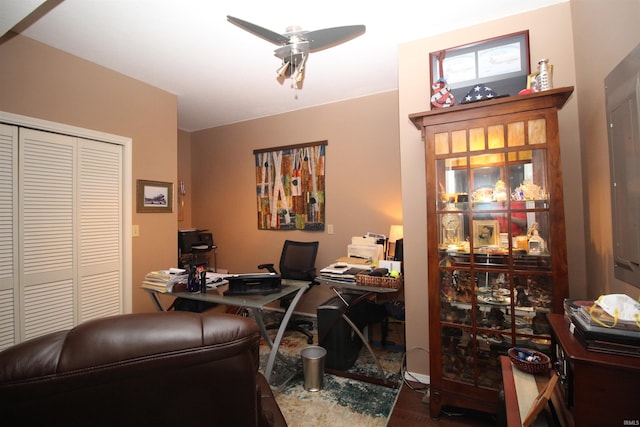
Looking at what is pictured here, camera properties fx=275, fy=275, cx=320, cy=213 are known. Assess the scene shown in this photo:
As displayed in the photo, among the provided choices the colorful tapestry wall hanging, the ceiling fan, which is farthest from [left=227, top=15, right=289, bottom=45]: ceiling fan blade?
the colorful tapestry wall hanging

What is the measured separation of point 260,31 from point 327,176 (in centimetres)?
206

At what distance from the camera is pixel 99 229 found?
8.61ft

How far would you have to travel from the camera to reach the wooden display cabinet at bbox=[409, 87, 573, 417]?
5.11 ft

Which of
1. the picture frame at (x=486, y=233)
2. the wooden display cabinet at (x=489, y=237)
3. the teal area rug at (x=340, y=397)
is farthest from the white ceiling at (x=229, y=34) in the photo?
the teal area rug at (x=340, y=397)

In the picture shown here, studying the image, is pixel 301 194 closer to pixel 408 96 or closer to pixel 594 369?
pixel 408 96

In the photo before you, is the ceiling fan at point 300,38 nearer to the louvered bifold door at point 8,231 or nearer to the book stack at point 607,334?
the book stack at point 607,334

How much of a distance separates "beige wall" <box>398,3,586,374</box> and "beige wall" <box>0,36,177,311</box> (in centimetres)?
261

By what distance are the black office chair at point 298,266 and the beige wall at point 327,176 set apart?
0.97 ft

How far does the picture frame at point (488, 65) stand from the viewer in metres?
1.89

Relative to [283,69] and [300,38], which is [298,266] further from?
[300,38]

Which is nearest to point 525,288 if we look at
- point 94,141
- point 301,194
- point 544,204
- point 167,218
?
point 544,204

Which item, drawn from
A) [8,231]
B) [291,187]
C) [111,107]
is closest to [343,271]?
[291,187]

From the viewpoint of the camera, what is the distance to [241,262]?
422cm

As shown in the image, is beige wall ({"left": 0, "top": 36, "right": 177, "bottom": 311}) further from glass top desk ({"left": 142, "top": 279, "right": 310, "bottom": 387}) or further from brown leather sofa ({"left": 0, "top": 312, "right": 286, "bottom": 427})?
brown leather sofa ({"left": 0, "top": 312, "right": 286, "bottom": 427})
